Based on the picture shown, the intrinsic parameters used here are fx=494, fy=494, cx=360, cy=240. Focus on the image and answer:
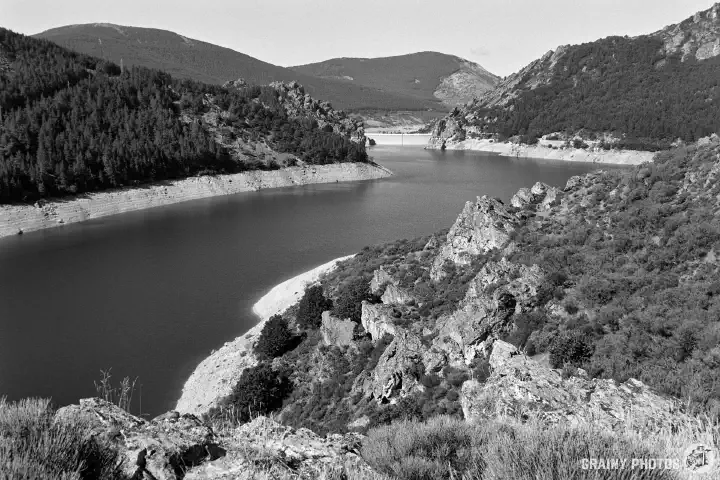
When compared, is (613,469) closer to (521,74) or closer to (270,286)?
(270,286)

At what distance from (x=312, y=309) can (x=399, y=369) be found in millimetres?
8765

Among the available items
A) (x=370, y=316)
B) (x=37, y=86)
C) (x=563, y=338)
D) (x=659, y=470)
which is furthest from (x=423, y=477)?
(x=37, y=86)

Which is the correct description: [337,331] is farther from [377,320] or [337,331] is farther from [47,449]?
[47,449]

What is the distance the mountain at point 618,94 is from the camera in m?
111

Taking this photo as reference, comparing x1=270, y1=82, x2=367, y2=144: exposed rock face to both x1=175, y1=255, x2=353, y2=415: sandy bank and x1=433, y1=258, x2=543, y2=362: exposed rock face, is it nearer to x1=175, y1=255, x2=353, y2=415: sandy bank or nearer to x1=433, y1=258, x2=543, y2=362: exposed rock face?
x1=175, y1=255, x2=353, y2=415: sandy bank

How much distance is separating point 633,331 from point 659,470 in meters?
8.36

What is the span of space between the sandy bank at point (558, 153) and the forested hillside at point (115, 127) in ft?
169

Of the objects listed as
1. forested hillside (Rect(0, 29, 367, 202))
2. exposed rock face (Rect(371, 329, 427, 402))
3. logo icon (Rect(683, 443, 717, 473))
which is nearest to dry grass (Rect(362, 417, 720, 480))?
logo icon (Rect(683, 443, 717, 473))

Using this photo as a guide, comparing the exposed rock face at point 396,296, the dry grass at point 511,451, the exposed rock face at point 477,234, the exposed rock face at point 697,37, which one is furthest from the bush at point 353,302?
the exposed rock face at point 697,37

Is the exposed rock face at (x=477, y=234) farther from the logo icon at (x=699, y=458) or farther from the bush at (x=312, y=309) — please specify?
the logo icon at (x=699, y=458)

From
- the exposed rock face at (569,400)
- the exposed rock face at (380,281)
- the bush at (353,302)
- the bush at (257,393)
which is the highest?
the exposed rock face at (569,400)

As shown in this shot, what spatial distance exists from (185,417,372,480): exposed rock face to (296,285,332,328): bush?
15811mm

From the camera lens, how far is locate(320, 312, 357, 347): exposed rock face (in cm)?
1978

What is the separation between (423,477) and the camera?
5.09m
